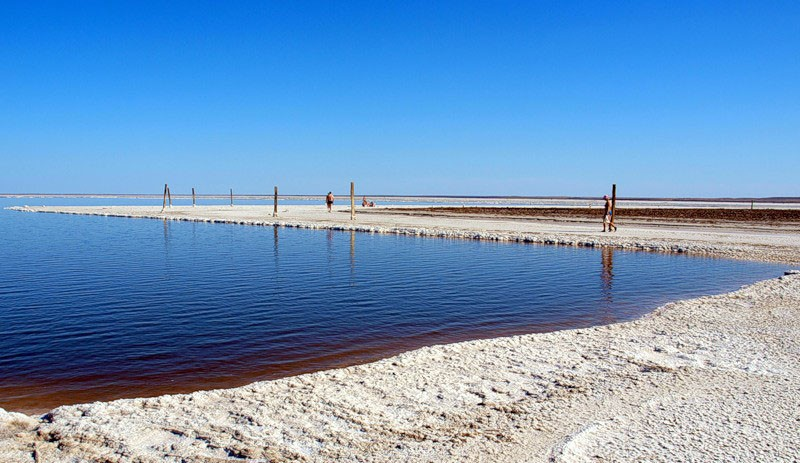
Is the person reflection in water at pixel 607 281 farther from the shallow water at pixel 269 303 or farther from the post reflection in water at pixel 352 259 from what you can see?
the post reflection in water at pixel 352 259

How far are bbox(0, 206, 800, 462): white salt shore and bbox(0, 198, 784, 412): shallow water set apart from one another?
1.33 meters

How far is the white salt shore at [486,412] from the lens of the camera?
5.00 metres

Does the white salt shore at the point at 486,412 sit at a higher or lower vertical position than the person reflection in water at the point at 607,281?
higher

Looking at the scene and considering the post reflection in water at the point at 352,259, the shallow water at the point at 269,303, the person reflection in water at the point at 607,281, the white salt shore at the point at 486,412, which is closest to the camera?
the white salt shore at the point at 486,412

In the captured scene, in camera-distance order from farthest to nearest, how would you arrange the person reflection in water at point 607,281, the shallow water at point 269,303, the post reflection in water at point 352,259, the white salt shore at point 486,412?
the post reflection in water at point 352,259, the person reflection in water at point 607,281, the shallow water at point 269,303, the white salt shore at point 486,412

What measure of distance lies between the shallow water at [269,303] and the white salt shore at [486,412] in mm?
1334

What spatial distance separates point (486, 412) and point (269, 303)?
277 inches

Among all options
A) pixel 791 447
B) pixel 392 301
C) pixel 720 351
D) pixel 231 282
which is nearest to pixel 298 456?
pixel 791 447

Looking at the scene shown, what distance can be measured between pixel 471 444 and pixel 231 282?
1053cm

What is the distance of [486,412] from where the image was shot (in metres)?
5.91

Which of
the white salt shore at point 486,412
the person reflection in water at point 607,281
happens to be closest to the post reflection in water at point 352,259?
the person reflection in water at point 607,281

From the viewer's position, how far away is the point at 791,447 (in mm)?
5012

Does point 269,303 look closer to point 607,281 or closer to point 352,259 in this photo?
point 352,259

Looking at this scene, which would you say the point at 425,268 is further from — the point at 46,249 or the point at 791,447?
the point at 46,249
